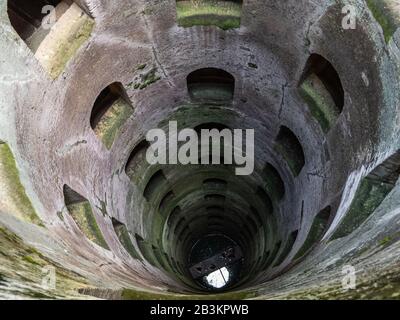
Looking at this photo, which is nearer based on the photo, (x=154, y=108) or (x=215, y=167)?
(x=154, y=108)

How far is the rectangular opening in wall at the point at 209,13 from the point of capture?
6.70 metres

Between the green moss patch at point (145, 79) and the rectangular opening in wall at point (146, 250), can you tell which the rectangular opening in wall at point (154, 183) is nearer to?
the rectangular opening in wall at point (146, 250)

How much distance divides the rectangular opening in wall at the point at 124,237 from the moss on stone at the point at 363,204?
3.80 meters

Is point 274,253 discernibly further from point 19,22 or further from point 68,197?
point 19,22

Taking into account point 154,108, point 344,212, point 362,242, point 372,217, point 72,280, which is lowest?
point 72,280

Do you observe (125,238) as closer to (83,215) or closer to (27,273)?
(83,215)

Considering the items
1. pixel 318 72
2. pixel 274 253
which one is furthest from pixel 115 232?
pixel 318 72

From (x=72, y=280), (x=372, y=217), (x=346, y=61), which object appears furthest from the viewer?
(x=346, y=61)

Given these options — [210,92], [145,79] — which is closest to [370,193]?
[210,92]

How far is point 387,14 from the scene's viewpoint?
4.65 metres

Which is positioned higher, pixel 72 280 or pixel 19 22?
pixel 19 22

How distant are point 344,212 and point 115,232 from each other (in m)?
4.00

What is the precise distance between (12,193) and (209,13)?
13.7 feet

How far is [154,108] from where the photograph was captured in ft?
26.9
